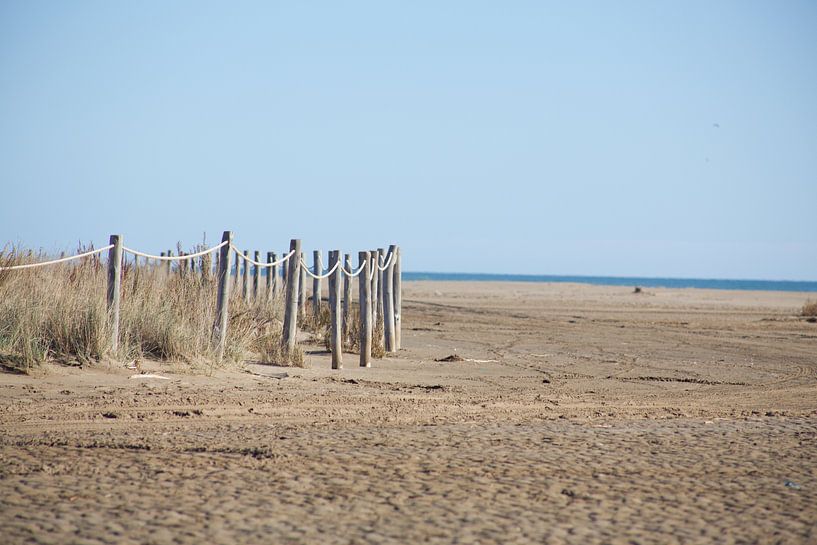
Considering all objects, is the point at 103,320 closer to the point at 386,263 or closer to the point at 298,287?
the point at 298,287

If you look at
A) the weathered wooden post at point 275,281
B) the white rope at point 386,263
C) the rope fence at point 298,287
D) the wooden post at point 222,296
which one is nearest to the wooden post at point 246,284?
the rope fence at point 298,287

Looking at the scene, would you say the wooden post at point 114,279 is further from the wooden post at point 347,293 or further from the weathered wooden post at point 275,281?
the weathered wooden post at point 275,281

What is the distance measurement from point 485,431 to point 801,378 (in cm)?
710

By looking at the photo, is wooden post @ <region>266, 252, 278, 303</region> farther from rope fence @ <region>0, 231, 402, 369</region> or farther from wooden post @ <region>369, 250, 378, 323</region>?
wooden post @ <region>369, 250, 378, 323</region>

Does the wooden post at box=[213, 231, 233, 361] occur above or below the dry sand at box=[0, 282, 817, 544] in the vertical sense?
above

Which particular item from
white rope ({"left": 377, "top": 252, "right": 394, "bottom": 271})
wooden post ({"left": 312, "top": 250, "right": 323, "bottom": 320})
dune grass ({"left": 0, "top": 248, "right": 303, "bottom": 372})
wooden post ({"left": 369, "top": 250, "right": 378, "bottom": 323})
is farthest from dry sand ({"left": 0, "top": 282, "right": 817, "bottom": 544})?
wooden post ({"left": 312, "top": 250, "right": 323, "bottom": 320})

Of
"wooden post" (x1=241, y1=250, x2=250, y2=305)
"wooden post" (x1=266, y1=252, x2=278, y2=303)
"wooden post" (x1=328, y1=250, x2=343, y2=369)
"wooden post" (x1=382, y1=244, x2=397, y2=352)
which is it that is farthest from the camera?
"wooden post" (x1=266, y1=252, x2=278, y2=303)

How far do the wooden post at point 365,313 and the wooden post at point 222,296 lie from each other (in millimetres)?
2309

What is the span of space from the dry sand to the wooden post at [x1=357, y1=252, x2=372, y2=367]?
65 cm

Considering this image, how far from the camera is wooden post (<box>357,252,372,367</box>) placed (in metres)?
13.1

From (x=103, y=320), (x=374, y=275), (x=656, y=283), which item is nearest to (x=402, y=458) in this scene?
(x=103, y=320)

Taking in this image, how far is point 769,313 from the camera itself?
3192 centimetres

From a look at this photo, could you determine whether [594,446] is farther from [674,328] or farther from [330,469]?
[674,328]

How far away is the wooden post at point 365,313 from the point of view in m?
13.1
